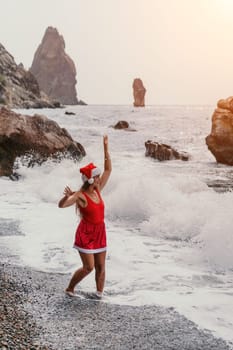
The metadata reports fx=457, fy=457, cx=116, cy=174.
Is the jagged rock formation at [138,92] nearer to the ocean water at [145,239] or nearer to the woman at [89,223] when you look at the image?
the ocean water at [145,239]

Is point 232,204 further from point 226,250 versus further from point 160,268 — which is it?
point 160,268

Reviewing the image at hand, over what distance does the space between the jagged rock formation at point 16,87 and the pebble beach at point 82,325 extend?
7996 centimetres

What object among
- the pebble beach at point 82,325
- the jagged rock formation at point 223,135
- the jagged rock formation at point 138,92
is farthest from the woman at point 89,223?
the jagged rock formation at point 138,92

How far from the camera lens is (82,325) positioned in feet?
14.7

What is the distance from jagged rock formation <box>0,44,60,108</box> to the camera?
8938 cm

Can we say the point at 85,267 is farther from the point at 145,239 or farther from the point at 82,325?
the point at 145,239

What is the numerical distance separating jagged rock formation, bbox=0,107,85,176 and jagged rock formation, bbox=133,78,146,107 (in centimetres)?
13885

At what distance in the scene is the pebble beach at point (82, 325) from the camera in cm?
410

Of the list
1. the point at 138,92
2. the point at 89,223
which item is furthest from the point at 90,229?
the point at 138,92

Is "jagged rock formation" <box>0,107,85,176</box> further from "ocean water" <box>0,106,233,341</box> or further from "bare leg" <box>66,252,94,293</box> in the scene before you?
"bare leg" <box>66,252,94,293</box>

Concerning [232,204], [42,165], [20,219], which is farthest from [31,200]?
[232,204]

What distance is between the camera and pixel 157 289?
5.89 m

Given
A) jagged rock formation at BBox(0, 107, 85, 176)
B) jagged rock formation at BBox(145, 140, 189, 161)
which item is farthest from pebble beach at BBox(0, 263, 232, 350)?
jagged rock formation at BBox(145, 140, 189, 161)

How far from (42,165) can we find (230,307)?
37.3ft
